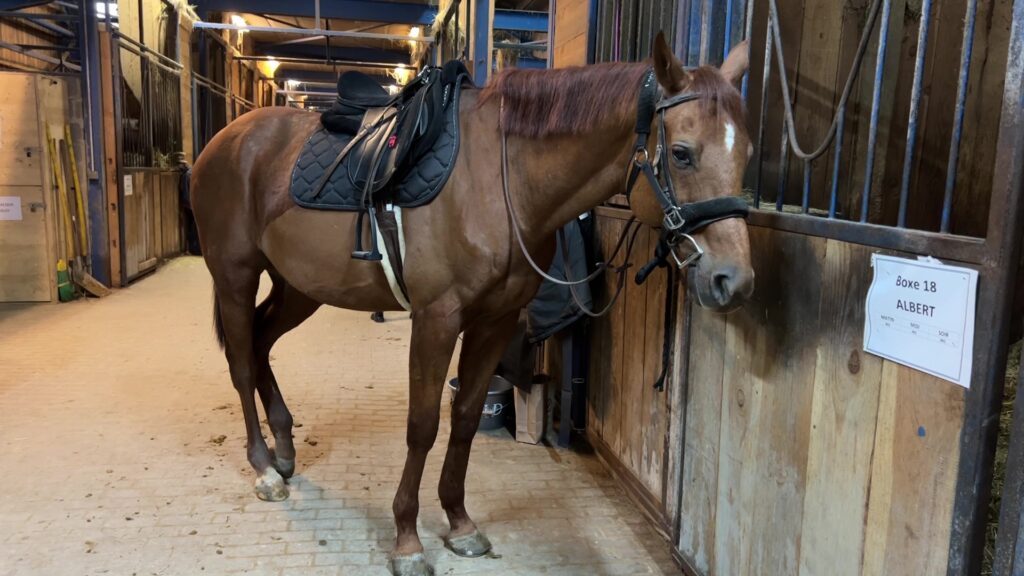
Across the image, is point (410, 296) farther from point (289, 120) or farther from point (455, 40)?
point (455, 40)

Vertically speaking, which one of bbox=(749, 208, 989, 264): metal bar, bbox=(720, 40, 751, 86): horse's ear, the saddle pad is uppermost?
bbox=(720, 40, 751, 86): horse's ear

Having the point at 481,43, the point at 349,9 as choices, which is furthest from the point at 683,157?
the point at 349,9

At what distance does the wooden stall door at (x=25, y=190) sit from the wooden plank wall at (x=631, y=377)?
15.8 feet

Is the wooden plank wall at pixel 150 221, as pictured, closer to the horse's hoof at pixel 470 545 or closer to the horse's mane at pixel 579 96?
the horse's hoof at pixel 470 545

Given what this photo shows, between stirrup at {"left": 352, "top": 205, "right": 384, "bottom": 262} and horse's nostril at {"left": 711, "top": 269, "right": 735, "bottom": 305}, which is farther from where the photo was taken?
stirrup at {"left": 352, "top": 205, "right": 384, "bottom": 262}

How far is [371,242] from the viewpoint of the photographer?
1.92 m

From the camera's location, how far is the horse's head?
1.33 meters

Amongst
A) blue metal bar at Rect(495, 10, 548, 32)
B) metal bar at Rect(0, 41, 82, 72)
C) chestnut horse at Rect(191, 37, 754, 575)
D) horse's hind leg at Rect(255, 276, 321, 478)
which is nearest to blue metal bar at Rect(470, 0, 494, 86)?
chestnut horse at Rect(191, 37, 754, 575)

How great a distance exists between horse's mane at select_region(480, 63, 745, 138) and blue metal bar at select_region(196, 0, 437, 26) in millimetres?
7382

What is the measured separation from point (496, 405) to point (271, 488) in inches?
41.7

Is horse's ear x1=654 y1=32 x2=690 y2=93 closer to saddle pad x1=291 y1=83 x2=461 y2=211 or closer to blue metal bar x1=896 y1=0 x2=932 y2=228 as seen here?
blue metal bar x1=896 y1=0 x2=932 y2=228

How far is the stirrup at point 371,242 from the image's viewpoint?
188 cm

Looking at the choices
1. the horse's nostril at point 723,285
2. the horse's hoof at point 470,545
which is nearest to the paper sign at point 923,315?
the horse's nostril at point 723,285

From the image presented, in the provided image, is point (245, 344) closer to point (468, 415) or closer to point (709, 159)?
point (468, 415)
